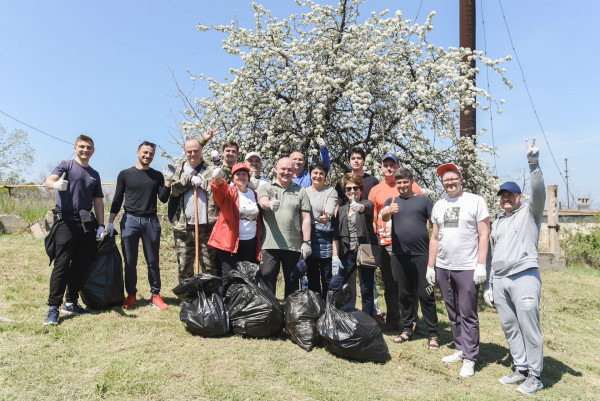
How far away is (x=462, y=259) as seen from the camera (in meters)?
4.22

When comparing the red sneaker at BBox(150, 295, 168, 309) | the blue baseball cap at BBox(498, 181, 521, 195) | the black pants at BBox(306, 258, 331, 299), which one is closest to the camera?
the blue baseball cap at BBox(498, 181, 521, 195)

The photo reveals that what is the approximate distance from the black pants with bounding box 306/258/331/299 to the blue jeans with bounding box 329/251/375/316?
0.13 meters

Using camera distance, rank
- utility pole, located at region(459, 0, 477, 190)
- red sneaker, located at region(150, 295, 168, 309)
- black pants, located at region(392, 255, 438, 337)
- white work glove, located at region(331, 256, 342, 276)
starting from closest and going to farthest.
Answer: black pants, located at region(392, 255, 438, 337) < white work glove, located at region(331, 256, 342, 276) < red sneaker, located at region(150, 295, 168, 309) < utility pole, located at region(459, 0, 477, 190)

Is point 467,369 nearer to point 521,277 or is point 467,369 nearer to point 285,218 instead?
point 521,277

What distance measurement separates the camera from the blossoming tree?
24.5ft

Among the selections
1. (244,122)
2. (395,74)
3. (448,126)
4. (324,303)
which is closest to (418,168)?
(448,126)

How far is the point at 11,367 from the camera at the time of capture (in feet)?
11.5

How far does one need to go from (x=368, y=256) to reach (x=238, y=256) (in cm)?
144

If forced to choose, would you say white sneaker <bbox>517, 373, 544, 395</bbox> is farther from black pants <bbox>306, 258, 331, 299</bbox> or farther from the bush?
the bush

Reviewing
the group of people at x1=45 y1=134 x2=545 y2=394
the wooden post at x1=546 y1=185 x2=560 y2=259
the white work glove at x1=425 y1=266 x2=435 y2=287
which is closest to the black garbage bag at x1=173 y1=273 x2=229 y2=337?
the group of people at x1=45 y1=134 x2=545 y2=394

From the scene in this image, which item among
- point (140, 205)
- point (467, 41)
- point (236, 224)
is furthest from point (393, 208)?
point (467, 41)

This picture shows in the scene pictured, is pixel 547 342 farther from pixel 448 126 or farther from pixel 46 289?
pixel 46 289

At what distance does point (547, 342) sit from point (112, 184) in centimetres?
1146

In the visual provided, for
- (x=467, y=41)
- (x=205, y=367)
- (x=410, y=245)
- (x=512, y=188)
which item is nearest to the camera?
(x=205, y=367)
